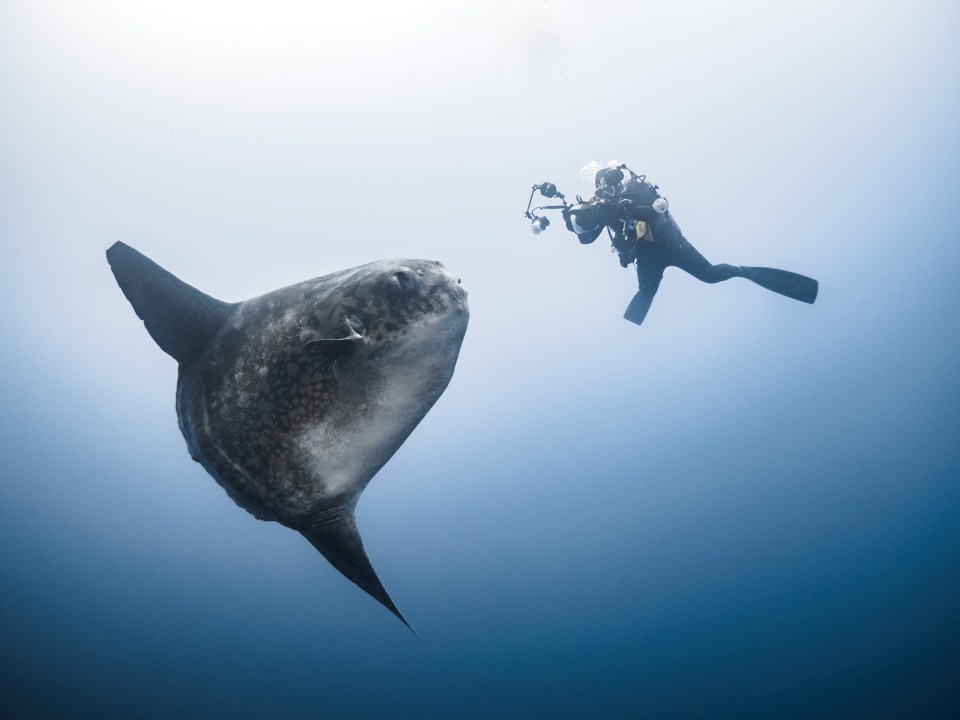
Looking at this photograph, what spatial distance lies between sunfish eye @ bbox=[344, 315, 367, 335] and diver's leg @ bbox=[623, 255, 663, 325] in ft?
21.9

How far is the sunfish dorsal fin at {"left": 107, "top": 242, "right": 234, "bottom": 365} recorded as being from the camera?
237cm

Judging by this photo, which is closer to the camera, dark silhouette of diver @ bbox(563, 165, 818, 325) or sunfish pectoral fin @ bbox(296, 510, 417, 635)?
sunfish pectoral fin @ bbox(296, 510, 417, 635)

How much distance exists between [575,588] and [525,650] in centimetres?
1619

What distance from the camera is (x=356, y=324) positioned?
2033mm

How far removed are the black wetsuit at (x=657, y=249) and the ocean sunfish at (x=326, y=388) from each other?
5.68 meters

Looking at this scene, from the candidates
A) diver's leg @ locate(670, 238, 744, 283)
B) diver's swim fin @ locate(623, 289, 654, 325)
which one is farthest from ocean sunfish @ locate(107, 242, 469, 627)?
diver's swim fin @ locate(623, 289, 654, 325)

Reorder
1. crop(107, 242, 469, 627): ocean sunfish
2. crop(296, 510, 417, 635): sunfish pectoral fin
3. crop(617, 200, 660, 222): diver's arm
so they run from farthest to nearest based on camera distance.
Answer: crop(617, 200, 660, 222): diver's arm < crop(296, 510, 417, 635): sunfish pectoral fin < crop(107, 242, 469, 627): ocean sunfish

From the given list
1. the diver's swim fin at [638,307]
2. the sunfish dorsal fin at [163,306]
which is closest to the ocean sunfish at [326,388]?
the sunfish dorsal fin at [163,306]

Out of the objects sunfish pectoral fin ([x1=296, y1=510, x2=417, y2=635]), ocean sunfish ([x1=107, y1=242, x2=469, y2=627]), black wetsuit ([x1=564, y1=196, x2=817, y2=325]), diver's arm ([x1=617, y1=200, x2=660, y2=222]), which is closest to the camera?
ocean sunfish ([x1=107, y1=242, x2=469, y2=627])

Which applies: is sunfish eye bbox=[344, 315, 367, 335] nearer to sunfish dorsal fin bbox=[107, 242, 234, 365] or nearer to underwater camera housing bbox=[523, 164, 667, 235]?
sunfish dorsal fin bbox=[107, 242, 234, 365]

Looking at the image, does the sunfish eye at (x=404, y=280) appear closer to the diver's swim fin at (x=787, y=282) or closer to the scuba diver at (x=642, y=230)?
the scuba diver at (x=642, y=230)

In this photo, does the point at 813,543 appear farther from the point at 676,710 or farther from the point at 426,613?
the point at 426,613

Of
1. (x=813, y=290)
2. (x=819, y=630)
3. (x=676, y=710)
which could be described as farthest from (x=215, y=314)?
(x=819, y=630)

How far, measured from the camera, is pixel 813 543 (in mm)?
55844
